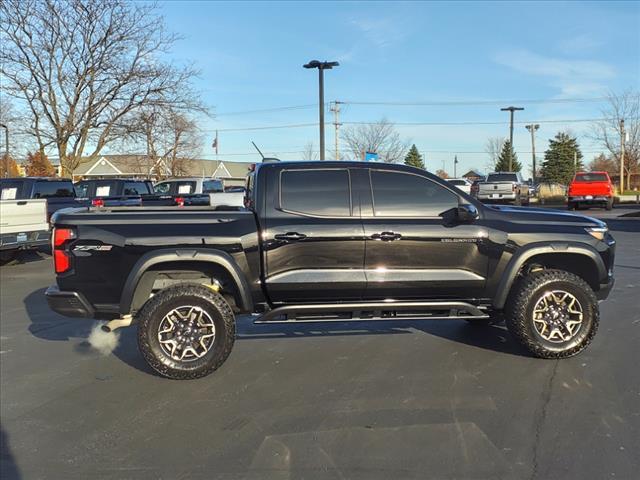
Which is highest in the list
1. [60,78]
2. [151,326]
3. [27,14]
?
[27,14]

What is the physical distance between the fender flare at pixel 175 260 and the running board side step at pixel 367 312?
16.2 inches

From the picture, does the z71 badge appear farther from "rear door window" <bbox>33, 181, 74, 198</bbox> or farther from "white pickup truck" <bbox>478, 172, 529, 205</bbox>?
"white pickup truck" <bbox>478, 172, 529, 205</bbox>

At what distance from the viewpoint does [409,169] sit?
518 cm

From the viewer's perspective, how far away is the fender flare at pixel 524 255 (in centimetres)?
501

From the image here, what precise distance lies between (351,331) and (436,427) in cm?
247

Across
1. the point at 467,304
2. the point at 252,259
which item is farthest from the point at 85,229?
the point at 467,304

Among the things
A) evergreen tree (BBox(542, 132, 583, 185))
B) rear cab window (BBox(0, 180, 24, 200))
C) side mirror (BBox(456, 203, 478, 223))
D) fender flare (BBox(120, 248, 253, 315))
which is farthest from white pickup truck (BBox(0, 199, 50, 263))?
evergreen tree (BBox(542, 132, 583, 185))

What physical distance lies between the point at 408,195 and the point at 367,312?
3.83 ft

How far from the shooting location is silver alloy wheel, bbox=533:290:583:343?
5.00 meters

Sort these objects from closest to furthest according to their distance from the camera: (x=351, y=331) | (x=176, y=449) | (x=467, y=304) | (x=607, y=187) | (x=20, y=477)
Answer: (x=20, y=477), (x=176, y=449), (x=467, y=304), (x=351, y=331), (x=607, y=187)

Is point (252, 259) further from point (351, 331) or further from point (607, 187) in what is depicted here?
point (607, 187)

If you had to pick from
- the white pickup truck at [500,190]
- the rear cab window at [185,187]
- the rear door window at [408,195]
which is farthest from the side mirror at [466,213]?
the white pickup truck at [500,190]

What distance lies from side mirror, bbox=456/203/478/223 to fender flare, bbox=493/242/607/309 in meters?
0.53

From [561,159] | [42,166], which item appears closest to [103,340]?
[42,166]
